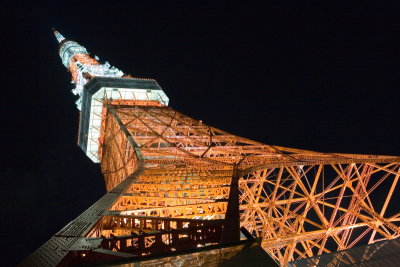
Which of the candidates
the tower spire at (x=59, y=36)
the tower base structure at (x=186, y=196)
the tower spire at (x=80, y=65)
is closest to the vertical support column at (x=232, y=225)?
the tower base structure at (x=186, y=196)

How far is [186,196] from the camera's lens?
12.9 metres

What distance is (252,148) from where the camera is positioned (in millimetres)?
23594

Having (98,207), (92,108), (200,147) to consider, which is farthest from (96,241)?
(92,108)

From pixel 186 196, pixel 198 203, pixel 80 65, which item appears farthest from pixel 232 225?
pixel 80 65

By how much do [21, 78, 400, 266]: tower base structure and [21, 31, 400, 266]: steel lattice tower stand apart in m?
0.03

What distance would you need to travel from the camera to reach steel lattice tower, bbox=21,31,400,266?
5.48 meters

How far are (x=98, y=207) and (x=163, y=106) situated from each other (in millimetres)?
24744

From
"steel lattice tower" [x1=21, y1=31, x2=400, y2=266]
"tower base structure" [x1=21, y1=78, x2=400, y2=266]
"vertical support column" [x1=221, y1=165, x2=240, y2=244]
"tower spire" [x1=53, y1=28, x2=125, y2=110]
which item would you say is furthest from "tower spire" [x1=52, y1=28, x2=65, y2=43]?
"vertical support column" [x1=221, y1=165, x2=240, y2=244]

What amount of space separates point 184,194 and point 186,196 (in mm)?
378

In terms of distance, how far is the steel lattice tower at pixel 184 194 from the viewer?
18.0 feet

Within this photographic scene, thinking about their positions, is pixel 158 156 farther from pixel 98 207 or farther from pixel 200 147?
pixel 98 207

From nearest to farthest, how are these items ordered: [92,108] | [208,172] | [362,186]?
[362,186] < [208,172] < [92,108]

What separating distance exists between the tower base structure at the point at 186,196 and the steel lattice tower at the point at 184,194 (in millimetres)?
26

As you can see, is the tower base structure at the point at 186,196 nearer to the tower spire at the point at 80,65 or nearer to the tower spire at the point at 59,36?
the tower spire at the point at 80,65
